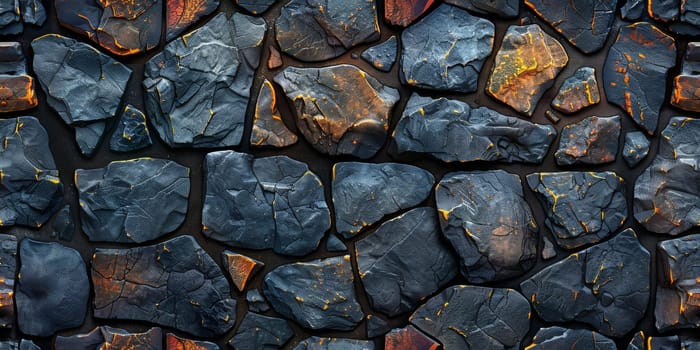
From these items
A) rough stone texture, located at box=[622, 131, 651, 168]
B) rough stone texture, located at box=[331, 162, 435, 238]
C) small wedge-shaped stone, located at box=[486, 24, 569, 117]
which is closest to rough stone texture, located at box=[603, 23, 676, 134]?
rough stone texture, located at box=[622, 131, 651, 168]

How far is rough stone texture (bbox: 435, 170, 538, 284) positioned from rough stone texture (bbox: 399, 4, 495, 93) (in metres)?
0.22

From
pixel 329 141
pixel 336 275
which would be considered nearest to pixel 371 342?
pixel 336 275

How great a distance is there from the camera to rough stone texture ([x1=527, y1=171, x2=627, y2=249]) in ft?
7.11

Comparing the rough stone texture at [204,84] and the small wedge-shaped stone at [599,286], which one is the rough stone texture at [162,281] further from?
the small wedge-shaped stone at [599,286]

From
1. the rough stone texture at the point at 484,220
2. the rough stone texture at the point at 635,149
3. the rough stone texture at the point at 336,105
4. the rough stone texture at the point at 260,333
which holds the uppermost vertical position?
the rough stone texture at the point at 336,105

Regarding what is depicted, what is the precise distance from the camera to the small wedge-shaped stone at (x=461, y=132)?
2156 mm

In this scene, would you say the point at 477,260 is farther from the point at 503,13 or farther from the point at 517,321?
the point at 503,13

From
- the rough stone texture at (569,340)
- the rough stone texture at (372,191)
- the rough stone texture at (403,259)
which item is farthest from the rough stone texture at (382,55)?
the rough stone texture at (569,340)

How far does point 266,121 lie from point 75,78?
446mm

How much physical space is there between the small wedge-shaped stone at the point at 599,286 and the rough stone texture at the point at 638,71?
29cm

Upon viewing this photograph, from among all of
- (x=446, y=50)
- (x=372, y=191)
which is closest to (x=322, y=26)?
(x=446, y=50)

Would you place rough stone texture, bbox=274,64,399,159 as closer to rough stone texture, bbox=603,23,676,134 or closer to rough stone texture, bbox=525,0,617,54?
rough stone texture, bbox=525,0,617,54

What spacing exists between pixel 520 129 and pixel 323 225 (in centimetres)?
51

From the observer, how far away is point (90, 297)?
7.15 feet
